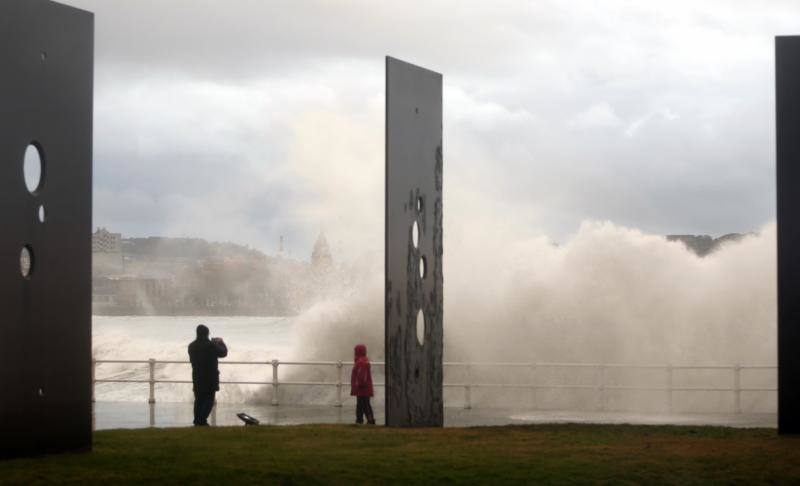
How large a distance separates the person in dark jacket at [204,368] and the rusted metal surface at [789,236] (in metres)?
7.03

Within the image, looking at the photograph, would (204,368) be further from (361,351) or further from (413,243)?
(413,243)

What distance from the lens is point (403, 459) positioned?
39.6ft

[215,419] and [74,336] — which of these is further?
[215,419]

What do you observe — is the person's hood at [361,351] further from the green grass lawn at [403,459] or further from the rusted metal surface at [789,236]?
the rusted metal surface at [789,236]

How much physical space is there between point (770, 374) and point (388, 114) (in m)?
18.2

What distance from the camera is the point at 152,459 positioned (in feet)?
38.9

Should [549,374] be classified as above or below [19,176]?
below

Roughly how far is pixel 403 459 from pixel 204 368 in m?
6.16

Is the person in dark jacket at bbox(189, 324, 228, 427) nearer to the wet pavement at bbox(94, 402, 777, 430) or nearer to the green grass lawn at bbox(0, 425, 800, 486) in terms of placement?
the wet pavement at bbox(94, 402, 777, 430)

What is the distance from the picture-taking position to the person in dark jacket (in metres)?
Answer: 17.5

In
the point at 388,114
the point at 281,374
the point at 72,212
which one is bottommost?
the point at 281,374

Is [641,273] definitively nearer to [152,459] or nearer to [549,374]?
[549,374]

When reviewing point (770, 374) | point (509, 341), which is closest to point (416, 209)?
point (770, 374)

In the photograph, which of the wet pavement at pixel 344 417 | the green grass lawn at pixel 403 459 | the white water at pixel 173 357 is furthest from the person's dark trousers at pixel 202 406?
the white water at pixel 173 357
